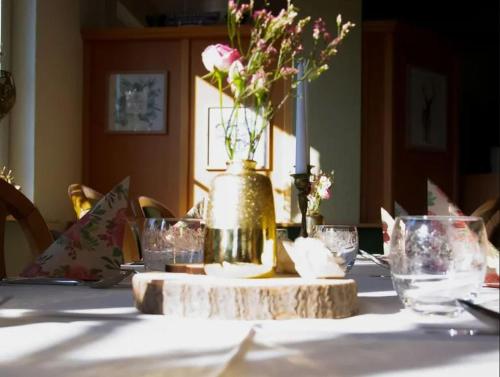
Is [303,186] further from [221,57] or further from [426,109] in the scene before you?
[426,109]

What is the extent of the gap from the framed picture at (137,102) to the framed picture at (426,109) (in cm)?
212

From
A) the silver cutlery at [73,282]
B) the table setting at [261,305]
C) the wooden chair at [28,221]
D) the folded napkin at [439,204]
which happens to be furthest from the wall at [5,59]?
the table setting at [261,305]

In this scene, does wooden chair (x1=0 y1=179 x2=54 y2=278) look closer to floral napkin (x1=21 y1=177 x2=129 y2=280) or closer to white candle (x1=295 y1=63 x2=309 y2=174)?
floral napkin (x1=21 y1=177 x2=129 y2=280)

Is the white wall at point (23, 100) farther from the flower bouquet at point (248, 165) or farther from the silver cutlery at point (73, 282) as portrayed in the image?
the flower bouquet at point (248, 165)

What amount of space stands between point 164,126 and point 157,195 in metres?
0.57

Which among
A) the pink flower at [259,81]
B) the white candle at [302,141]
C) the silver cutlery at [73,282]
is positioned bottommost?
the silver cutlery at [73,282]

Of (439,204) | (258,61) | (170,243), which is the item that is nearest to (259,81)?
(258,61)

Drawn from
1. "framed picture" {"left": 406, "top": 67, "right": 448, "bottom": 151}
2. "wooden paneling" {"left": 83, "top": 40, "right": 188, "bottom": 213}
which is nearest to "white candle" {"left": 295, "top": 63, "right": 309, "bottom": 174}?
"wooden paneling" {"left": 83, "top": 40, "right": 188, "bottom": 213}

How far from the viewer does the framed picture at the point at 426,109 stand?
597 centimetres

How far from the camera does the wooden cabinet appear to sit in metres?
5.71

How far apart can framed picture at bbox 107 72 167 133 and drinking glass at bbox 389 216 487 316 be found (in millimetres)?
4997

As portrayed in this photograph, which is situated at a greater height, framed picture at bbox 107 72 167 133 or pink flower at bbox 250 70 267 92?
framed picture at bbox 107 72 167 133

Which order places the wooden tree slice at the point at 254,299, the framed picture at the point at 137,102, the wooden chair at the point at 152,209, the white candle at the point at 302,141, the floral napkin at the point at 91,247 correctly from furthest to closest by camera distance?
the framed picture at the point at 137,102, the wooden chair at the point at 152,209, the floral napkin at the point at 91,247, the white candle at the point at 302,141, the wooden tree slice at the point at 254,299

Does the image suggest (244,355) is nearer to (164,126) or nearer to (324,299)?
(324,299)
